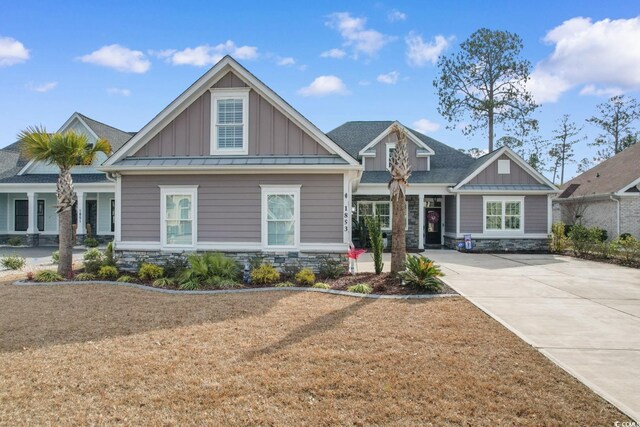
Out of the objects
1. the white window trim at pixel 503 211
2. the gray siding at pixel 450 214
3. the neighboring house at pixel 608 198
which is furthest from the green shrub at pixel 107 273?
the neighboring house at pixel 608 198

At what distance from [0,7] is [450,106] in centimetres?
2823

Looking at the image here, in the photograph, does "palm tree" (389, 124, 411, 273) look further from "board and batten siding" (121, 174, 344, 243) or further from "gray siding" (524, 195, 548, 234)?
"gray siding" (524, 195, 548, 234)

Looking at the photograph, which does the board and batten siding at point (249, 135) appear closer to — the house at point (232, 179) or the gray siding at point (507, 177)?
the house at point (232, 179)

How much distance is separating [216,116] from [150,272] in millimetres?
4888

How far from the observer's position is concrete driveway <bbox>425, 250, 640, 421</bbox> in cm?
427

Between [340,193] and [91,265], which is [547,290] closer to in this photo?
[340,193]

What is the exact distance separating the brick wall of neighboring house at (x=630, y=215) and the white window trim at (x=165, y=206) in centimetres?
1908

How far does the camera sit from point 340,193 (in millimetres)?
10531

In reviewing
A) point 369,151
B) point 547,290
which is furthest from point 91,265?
point 369,151

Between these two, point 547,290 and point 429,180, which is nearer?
point 547,290

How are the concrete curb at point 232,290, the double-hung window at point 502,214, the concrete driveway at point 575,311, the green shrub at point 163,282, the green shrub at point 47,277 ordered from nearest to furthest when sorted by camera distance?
1. the concrete driveway at point 575,311
2. the concrete curb at point 232,290
3. the green shrub at point 163,282
4. the green shrub at point 47,277
5. the double-hung window at point 502,214

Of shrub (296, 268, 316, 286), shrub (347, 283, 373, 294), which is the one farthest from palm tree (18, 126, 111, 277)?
shrub (347, 283, 373, 294)

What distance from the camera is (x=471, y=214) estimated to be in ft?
57.7

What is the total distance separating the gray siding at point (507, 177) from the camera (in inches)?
690
